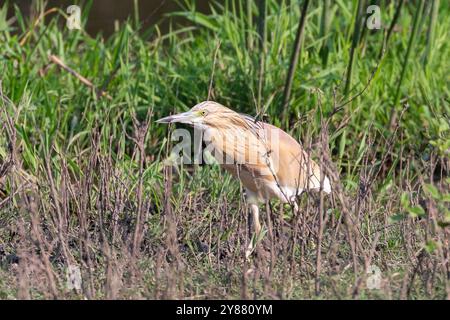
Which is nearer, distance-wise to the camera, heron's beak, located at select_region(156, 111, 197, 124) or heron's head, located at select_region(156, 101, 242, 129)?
heron's beak, located at select_region(156, 111, 197, 124)

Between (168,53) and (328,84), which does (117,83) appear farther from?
(328,84)

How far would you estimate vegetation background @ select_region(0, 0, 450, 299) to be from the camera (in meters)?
3.75

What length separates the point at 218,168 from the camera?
5164 mm

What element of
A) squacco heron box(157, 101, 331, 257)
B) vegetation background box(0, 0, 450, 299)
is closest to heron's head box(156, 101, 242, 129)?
squacco heron box(157, 101, 331, 257)

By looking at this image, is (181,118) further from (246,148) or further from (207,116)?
(246,148)

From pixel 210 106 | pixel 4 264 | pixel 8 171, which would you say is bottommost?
pixel 4 264

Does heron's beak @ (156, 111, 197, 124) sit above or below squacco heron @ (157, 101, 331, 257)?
above

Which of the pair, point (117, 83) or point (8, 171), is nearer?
point (8, 171)

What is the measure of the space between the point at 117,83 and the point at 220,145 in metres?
1.67

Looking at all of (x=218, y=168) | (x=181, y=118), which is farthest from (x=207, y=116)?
(x=218, y=168)

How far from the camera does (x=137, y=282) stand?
3.78 metres

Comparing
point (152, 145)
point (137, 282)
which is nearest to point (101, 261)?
point (137, 282)

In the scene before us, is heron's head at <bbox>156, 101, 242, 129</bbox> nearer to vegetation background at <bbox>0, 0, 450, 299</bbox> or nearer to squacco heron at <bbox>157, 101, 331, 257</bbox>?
squacco heron at <bbox>157, 101, 331, 257</bbox>
